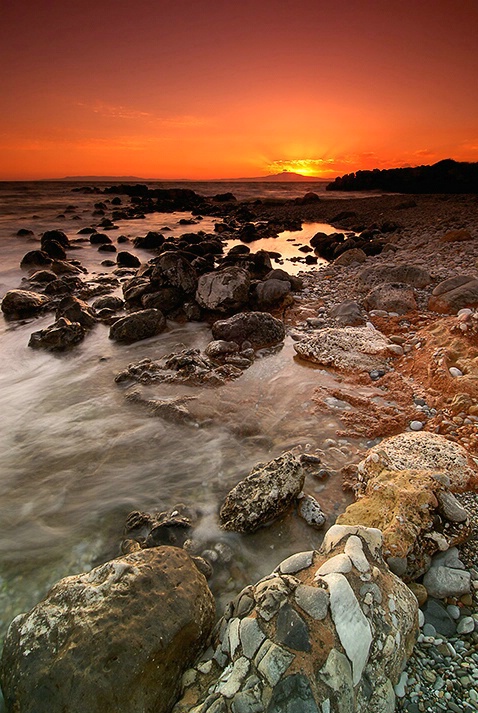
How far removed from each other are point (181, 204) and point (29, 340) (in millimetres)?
28406

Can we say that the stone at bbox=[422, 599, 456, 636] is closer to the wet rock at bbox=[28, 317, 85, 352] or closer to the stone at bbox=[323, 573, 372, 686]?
the stone at bbox=[323, 573, 372, 686]

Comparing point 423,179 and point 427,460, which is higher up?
point 423,179

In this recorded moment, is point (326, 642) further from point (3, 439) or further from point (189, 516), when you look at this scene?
point (3, 439)

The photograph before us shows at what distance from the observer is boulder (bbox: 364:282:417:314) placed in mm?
6720

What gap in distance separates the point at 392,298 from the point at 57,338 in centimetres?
599

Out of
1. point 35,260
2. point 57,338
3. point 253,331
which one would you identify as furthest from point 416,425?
point 35,260

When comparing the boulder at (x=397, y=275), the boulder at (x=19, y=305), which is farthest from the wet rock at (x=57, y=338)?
the boulder at (x=397, y=275)

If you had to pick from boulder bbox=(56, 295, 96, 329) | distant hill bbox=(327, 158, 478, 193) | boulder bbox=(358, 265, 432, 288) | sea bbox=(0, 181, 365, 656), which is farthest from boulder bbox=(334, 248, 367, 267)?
distant hill bbox=(327, 158, 478, 193)

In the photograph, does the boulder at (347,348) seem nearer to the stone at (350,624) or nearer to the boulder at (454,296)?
the boulder at (454,296)

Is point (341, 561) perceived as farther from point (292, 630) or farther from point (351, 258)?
point (351, 258)

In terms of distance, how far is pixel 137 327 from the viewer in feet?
22.2

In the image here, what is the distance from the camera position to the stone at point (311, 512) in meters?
3.06

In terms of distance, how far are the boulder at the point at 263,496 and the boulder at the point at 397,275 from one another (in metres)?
5.76

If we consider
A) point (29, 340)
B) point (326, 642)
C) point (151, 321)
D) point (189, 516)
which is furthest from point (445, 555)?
point (29, 340)
